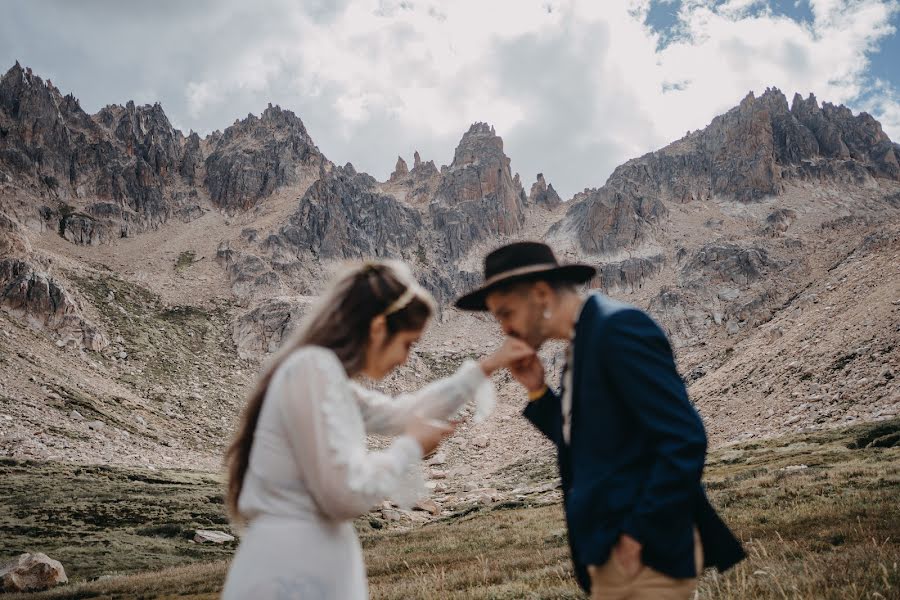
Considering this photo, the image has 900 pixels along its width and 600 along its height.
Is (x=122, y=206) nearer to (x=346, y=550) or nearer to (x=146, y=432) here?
(x=146, y=432)

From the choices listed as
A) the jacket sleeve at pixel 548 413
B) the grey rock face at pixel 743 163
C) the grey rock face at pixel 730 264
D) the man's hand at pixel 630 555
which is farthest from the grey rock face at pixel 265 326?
the man's hand at pixel 630 555

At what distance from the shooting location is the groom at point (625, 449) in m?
2.37

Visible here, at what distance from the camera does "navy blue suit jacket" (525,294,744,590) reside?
2.36m

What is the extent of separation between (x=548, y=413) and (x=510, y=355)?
742 millimetres

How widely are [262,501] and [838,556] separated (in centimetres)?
823

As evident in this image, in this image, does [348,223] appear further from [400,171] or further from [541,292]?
[541,292]

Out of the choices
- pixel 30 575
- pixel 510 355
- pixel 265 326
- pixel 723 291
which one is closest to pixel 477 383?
pixel 510 355

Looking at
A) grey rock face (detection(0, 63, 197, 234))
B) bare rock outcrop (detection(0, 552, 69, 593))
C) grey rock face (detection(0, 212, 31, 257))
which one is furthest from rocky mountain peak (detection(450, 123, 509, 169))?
bare rock outcrop (detection(0, 552, 69, 593))

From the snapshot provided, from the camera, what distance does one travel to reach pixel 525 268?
2.96 m

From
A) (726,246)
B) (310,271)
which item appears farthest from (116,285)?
(726,246)

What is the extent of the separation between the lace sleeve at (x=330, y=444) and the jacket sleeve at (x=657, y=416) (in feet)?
3.77

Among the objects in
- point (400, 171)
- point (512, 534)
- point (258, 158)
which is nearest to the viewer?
point (512, 534)

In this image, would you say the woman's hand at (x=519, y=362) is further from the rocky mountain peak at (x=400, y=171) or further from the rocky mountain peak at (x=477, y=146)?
the rocky mountain peak at (x=400, y=171)

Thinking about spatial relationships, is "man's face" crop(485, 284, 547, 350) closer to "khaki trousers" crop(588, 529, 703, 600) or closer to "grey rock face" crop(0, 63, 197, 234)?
"khaki trousers" crop(588, 529, 703, 600)
